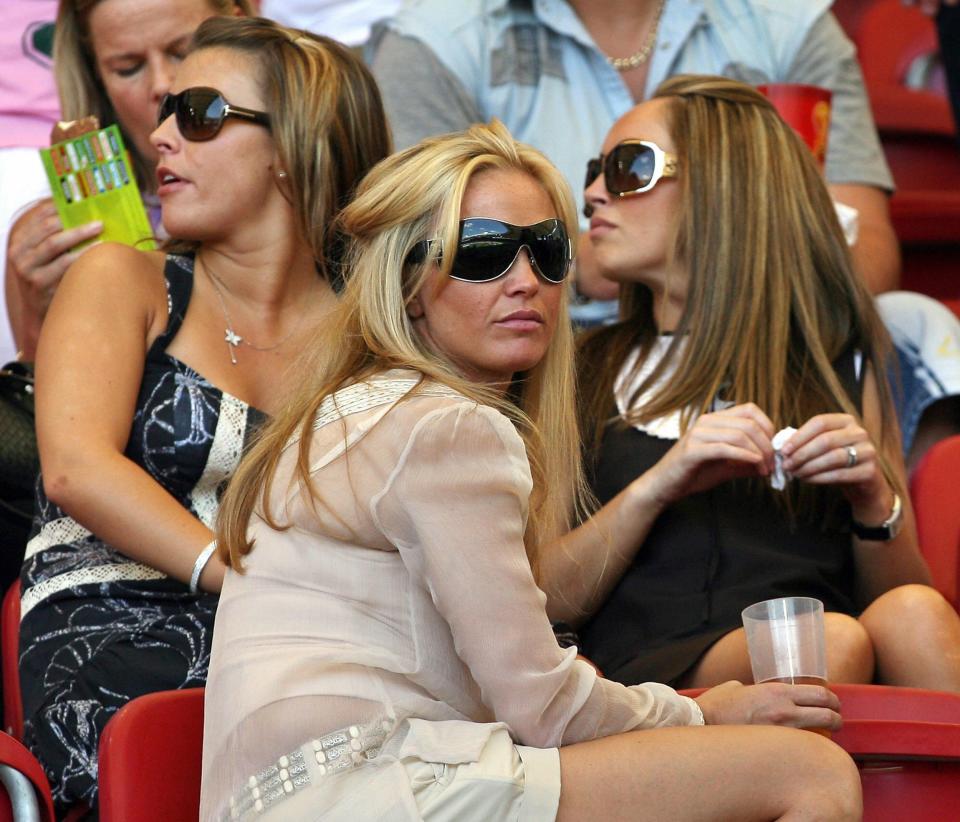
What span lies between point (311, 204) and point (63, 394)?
53 cm

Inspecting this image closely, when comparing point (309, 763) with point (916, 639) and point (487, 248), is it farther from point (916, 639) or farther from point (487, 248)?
point (916, 639)

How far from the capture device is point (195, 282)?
245 cm

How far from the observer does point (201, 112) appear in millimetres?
2404

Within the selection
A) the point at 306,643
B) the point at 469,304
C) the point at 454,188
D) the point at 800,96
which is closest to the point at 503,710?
the point at 306,643

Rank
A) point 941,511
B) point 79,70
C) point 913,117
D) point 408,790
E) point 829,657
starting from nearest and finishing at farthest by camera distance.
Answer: point 408,790 → point 829,657 → point 941,511 → point 79,70 → point 913,117

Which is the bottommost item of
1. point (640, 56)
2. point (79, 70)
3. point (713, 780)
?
point (713, 780)

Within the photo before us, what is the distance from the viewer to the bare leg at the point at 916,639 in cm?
208

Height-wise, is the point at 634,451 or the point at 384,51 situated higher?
the point at 384,51

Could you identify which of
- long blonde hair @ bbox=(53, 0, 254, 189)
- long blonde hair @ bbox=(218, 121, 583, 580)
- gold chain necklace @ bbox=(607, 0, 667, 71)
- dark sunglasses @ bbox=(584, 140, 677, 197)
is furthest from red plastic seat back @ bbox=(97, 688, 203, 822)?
gold chain necklace @ bbox=(607, 0, 667, 71)

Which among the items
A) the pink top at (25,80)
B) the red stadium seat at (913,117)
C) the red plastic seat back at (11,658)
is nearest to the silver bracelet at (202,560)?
the red plastic seat back at (11,658)

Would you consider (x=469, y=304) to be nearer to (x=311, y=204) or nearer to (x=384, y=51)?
(x=311, y=204)

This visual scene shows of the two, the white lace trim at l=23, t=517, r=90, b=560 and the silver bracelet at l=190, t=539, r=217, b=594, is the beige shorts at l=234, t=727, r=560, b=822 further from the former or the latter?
the white lace trim at l=23, t=517, r=90, b=560

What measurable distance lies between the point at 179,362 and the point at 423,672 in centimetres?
85

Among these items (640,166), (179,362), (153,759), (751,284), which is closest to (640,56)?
(640,166)
